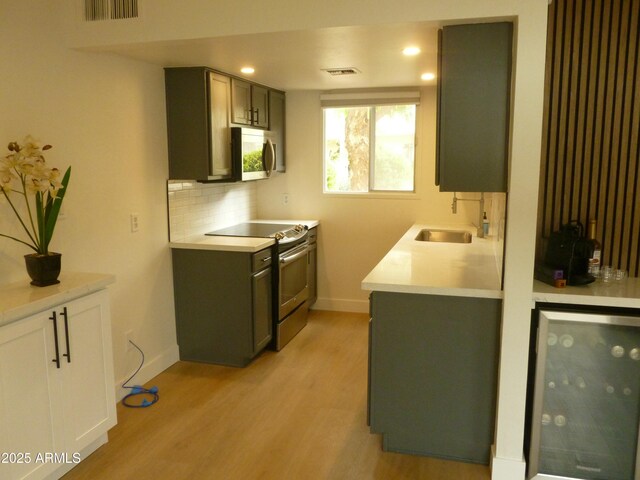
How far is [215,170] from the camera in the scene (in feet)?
12.8

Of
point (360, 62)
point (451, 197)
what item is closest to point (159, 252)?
point (360, 62)

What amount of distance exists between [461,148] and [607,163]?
0.73 m

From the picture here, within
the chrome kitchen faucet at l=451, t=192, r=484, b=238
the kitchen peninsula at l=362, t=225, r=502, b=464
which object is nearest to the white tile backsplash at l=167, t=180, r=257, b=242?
the kitchen peninsula at l=362, t=225, r=502, b=464

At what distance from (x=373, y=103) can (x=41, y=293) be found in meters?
3.40

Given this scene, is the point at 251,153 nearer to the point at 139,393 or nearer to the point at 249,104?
the point at 249,104

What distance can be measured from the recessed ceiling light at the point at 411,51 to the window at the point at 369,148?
5.40ft

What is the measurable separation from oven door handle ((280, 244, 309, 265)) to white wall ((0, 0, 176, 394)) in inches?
34.7

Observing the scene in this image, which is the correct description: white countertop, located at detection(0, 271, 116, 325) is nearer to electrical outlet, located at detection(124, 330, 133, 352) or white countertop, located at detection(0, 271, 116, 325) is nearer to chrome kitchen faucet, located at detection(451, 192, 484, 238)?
electrical outlet, located at detection(124, 330, 133, 352)

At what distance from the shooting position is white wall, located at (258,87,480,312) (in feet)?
16.3

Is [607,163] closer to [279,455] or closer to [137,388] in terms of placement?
[279,455]

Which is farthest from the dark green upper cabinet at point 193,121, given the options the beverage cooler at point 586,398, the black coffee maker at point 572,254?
the beverage cooler at point 586,398

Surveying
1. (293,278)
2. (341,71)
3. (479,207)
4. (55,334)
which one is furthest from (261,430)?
(479,207)

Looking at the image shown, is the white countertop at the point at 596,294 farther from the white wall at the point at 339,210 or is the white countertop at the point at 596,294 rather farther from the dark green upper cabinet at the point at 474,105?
the white wall at the point at 339,210

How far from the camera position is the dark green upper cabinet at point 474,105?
2.45 metres
